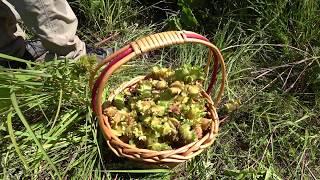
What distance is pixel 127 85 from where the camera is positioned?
185 cm

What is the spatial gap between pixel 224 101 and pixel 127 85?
1.38 ft

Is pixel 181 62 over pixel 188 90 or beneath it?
beneath

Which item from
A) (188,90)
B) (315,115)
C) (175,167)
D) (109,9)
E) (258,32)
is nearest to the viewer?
(188,90)

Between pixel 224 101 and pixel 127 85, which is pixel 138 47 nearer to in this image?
pixel 127 85

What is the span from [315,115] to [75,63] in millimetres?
934

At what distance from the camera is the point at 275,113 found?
6.51ft

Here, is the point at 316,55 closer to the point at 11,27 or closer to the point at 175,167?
the point at 175,167

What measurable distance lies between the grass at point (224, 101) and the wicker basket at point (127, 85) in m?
0.12

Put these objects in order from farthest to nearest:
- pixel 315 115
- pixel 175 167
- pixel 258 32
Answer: pixel 258 32
pixel 315 115
pixel 175 167

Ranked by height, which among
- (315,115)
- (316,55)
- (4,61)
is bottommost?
(315,115)

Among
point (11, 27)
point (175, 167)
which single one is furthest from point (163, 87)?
point (11, 27)

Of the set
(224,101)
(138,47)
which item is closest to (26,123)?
(138,47)

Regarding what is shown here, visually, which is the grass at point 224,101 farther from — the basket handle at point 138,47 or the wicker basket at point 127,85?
the basket handle at point 138,47

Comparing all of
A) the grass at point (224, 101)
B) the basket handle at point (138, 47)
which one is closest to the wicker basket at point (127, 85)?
the basket handle at point (138, 47)
